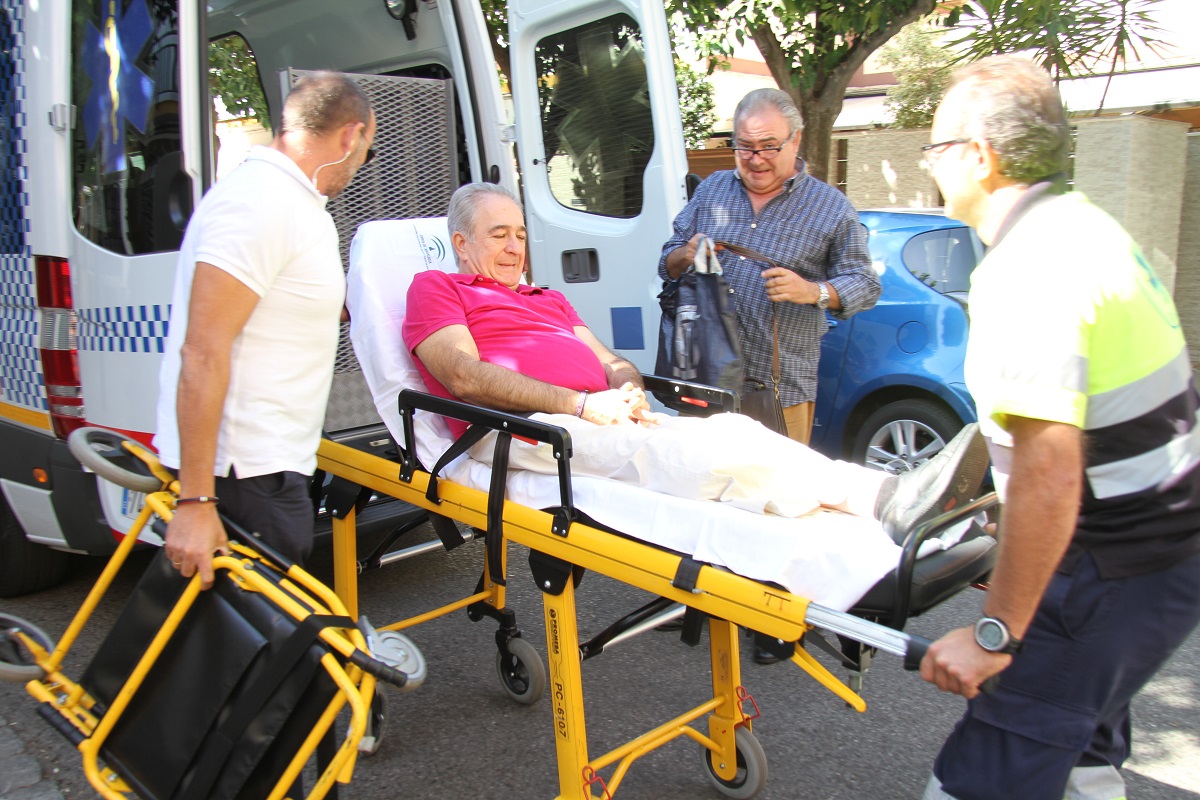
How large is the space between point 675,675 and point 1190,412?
85.2 inches

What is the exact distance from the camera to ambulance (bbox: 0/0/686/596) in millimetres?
3082

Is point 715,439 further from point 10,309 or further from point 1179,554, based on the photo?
point 10,309

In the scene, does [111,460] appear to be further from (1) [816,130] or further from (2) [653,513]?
(1) [816,130]

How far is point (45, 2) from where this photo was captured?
10.2 ft

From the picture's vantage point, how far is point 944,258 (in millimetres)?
4844

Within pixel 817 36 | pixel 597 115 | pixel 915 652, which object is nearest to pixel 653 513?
pixel 915 652

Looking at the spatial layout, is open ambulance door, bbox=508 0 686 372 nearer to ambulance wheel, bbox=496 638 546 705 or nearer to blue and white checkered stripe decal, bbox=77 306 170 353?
ambulance wheel, bbox=496 638 546 705

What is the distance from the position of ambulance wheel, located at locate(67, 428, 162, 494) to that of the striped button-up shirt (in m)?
2.03

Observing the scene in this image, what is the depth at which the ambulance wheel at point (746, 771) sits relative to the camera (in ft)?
8.60

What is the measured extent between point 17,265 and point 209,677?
204 centimetres

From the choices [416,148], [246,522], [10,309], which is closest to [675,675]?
[246,522]

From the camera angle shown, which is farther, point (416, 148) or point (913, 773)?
point (416, 148)

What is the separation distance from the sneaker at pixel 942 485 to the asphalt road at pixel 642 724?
1.03 meters

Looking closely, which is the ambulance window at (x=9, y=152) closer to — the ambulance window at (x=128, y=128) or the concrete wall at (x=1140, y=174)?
the ambulance window at (x=128, y=128)
